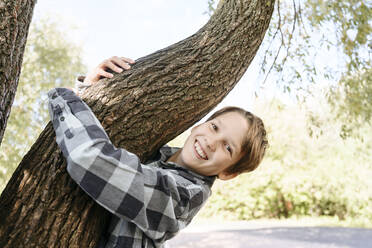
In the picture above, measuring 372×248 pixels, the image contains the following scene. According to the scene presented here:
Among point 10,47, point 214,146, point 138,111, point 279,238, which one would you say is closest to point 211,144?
point 214,146

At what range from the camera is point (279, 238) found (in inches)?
329

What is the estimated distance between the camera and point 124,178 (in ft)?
4.53

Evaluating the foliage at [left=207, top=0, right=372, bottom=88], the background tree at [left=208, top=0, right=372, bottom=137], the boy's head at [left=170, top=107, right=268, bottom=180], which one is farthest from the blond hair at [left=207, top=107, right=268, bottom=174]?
the foliage at [left=207, top=0, right=372, bottom=88]

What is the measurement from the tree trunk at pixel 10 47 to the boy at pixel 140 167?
0.16 metres

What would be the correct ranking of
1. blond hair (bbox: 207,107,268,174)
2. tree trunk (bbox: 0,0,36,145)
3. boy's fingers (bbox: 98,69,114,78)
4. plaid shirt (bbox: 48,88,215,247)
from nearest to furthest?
plaid shirt (bbox: 48,88,215,247), tree trunk (bbox: 0,0,36,145), boy's fingers (bbox: 98,69,114,78), blond hair (bbox: 207,107,268,174)

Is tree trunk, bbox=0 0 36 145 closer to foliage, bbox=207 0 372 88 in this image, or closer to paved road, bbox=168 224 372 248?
foliage, bbox=207 0 372 88

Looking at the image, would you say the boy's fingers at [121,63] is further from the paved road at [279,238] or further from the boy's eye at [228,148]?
the paved road at [279,238]

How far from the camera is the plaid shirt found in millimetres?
1357

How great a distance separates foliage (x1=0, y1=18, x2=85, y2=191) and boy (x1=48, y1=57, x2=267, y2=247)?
615 centimetres

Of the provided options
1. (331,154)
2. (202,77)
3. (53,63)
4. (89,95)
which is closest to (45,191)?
(89,95)

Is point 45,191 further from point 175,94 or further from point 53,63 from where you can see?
point 53,63

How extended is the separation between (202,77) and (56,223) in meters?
0.94

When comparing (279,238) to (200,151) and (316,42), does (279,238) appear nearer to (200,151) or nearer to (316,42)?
(316,42)

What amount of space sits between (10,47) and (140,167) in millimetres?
720
